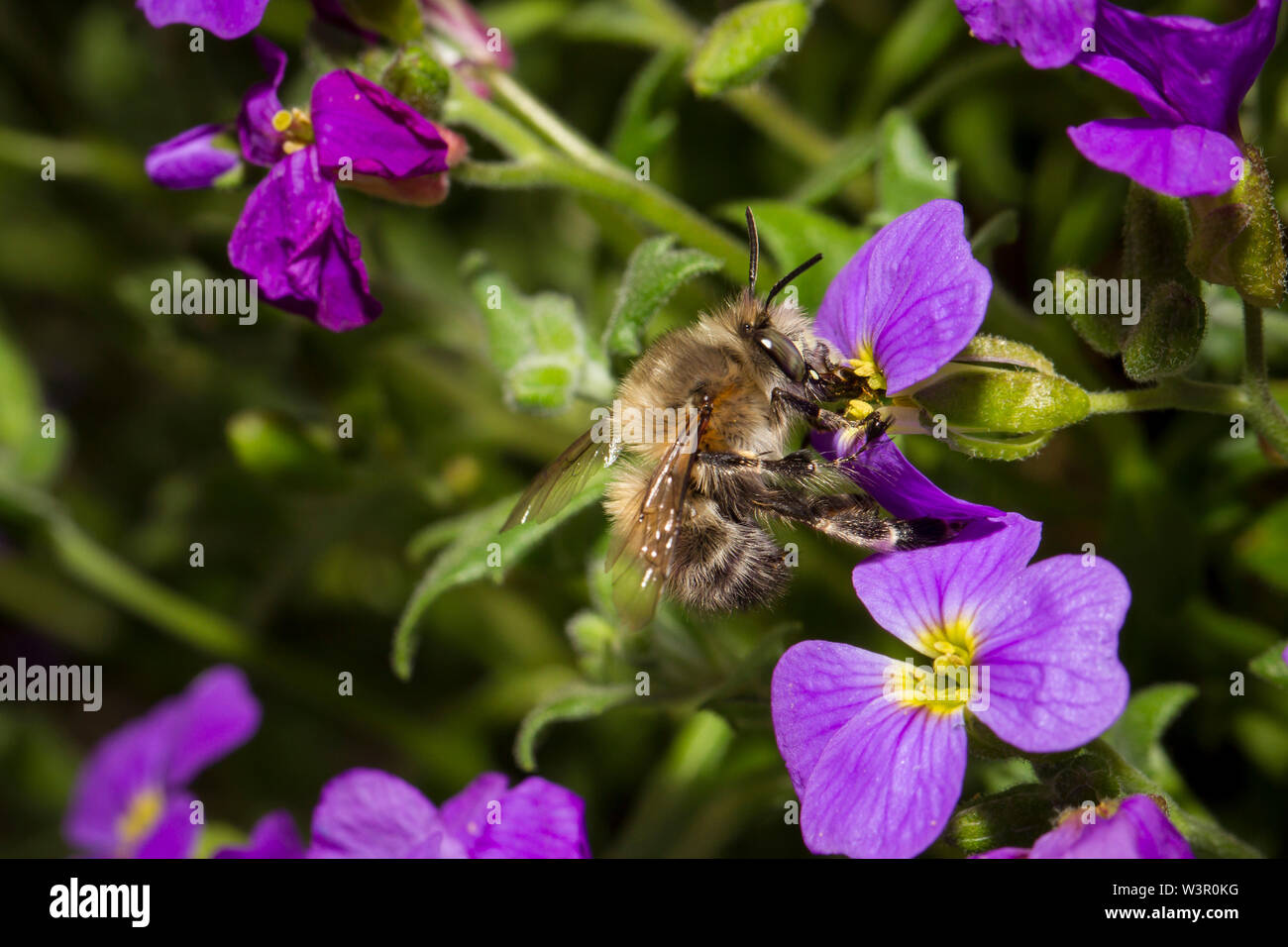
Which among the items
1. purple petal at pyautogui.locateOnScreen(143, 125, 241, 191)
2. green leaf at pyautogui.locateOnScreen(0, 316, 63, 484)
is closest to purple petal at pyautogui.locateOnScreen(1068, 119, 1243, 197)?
purple petal at pyautogui.locateOnScreen(143, 125, 241, 191)

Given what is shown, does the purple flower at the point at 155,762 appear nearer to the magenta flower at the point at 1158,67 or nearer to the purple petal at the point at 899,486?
the purple petal at the point at 899,486

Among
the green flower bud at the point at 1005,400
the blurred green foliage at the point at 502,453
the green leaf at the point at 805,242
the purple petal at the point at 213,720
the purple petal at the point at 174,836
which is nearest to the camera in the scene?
the green flower bud at the point at 1005,400

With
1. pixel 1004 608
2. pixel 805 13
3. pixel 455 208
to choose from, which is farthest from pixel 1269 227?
pixel 455 208

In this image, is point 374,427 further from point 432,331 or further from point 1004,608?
point 1004,608

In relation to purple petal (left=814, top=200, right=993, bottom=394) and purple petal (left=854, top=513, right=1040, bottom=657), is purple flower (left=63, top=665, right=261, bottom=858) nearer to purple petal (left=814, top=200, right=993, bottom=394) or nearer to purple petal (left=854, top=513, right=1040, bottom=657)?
purple petal (left=854, top=513, right=1040, bottom=657)

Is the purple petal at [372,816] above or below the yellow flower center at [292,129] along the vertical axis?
below

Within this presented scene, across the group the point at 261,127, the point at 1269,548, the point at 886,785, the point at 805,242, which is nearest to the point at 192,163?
the point at 261,127

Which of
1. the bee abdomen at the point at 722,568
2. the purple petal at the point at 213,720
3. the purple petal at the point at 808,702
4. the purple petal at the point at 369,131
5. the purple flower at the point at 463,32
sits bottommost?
the purple petal at the point at 808,702

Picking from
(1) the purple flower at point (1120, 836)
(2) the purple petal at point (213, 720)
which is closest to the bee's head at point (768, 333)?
(1) the purple flower at point (1120, 836)
